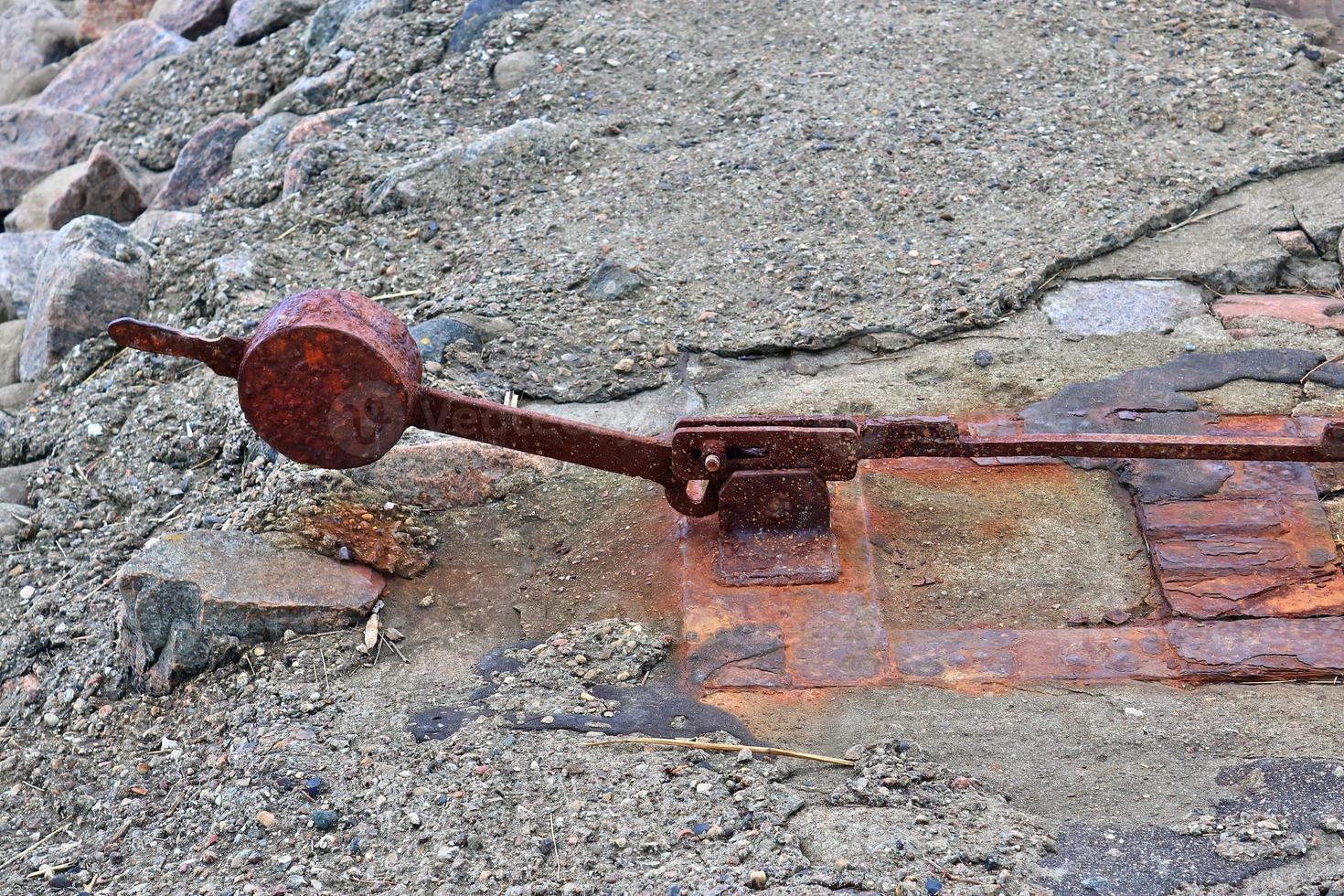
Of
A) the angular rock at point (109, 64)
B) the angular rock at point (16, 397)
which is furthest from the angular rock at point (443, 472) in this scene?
the angular rock at point (109, 64)

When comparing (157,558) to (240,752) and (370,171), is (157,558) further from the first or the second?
(370,171)

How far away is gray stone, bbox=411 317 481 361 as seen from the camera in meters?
3.84

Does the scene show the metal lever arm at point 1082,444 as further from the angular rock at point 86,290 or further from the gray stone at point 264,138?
the gray stone at point 264,138

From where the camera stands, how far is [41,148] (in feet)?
22.5

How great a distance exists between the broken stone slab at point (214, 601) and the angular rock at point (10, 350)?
7.74 feet

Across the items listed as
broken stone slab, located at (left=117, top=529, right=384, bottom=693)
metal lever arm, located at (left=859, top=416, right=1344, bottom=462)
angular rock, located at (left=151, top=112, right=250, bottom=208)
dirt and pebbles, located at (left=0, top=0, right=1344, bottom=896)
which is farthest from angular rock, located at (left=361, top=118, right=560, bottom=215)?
metal lever arm, located at (left=859, top=416, right=1344, bottom=462)

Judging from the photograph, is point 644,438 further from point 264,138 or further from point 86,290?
point 264,138

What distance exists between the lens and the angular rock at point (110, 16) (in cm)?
822

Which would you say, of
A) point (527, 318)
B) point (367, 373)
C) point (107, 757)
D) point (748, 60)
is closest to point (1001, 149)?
point (748, 60)

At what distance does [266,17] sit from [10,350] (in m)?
2.19

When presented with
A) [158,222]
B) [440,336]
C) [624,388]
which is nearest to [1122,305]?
[624,388]

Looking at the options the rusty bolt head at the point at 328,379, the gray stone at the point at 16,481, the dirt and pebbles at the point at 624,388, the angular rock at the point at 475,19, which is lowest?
the gray stone at the point at 16,481

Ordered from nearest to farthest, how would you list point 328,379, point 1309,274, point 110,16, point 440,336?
1. point 328,379
2. point 440,336
3. point 1309,274
4. point 110,16

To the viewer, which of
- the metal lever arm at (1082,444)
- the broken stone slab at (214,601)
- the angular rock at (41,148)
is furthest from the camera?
the angular rock at (41,148)
